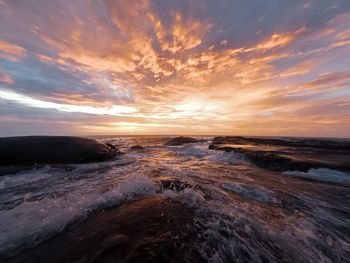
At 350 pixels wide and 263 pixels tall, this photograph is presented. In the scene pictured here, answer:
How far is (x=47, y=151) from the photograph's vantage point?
9.79 meters

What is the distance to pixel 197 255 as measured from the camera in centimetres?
251

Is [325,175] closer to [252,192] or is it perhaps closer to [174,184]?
[252,192]

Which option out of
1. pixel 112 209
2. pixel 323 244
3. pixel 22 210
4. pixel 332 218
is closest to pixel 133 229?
pixel 112 209

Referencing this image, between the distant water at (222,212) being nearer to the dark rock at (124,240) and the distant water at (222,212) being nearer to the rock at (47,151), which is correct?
the dark rock at (124,240)

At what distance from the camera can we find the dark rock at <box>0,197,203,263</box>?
2418mm

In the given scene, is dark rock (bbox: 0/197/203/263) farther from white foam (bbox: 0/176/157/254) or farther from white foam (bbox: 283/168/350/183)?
white foam (bbox: 283/168/350/183)

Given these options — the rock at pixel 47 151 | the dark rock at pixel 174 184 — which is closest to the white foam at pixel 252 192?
the dark rock at pixel 174 184

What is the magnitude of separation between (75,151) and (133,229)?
8903 mm

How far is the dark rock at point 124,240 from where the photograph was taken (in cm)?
242

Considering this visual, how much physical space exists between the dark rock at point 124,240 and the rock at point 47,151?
24.4ft

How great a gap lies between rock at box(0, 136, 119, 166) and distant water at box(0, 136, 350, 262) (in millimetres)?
2412

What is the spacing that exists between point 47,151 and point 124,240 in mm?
9363

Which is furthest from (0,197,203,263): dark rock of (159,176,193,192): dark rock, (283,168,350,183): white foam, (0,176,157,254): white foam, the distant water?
(283,168,350,183): white foam

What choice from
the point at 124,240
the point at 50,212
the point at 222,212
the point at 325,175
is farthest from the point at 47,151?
the point at 325,175
